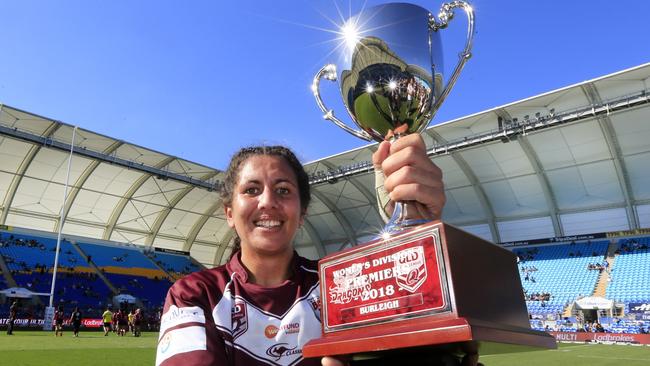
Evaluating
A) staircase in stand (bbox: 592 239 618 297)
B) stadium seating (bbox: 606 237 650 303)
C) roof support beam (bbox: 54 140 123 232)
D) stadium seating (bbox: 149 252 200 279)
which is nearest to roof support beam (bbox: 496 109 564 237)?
staircase in stand (bbox: 592 239 618 297)

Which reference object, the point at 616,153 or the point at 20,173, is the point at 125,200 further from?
the point at 616,153

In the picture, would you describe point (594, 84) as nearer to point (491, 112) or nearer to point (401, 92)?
point (491, 112)

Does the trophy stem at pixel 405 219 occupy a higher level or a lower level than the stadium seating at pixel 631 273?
lower

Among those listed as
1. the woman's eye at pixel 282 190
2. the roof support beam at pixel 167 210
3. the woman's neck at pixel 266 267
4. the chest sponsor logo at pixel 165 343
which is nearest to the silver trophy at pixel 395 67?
the woman's eye at pixel 282 190

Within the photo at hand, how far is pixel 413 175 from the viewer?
52.2 inches

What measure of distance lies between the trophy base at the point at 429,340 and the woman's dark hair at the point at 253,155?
0.58 metres

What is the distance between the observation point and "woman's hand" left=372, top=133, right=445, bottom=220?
133cm

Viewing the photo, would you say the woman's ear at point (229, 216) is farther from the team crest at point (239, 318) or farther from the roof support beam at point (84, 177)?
the roof support beam at point (84, 177)

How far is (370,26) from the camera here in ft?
5.92

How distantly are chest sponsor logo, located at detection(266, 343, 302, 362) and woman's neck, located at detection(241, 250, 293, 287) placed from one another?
240 mm

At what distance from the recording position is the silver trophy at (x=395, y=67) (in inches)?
70.1

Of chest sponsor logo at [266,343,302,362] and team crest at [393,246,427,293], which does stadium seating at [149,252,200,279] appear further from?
team crest at [393,246,427,293]

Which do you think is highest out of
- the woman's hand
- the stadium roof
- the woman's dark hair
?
the stadium roof

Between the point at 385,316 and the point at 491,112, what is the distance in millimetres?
19565
